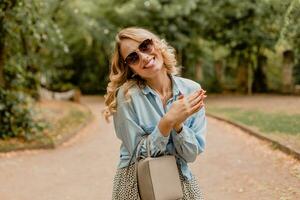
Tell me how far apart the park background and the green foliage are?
2cm

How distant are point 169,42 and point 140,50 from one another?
22832 millimetres

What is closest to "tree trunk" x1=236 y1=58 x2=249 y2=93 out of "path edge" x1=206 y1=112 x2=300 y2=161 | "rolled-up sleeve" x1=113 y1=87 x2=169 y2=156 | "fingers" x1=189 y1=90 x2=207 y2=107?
"path edge" x1=206 y1=112 x2=300 y2=161

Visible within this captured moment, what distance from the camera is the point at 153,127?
7.86 ft

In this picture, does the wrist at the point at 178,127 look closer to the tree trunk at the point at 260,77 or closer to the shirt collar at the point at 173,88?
the shirt collar at the point at 173,88

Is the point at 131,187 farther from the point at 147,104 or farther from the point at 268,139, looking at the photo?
the point at 268,139

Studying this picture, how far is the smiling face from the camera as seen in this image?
96.3 inches

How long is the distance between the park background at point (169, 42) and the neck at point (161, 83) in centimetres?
548

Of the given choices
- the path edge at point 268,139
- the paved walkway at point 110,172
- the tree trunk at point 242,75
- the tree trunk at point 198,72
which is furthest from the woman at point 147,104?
the tree trunk at point 198,72

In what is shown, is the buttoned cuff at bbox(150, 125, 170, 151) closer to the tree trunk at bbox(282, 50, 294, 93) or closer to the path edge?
the path edge

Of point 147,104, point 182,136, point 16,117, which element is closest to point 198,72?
point 16,117

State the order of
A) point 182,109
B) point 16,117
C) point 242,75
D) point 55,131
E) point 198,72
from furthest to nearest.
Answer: point 198,72 < point 242,75 < point 55,131 < point 16,117 < point 182,109

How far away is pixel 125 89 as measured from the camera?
8.02 ft

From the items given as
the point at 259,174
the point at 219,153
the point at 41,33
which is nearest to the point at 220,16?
the point at 41,33

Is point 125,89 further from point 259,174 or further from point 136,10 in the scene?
point 136,10
